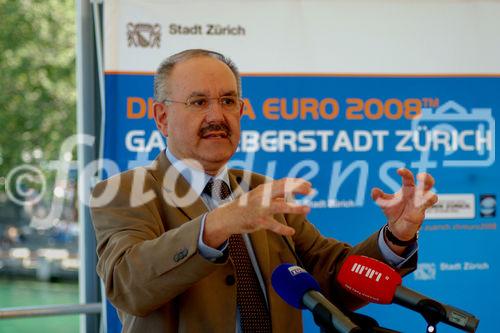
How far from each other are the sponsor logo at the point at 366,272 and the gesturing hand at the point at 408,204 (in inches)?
9.3

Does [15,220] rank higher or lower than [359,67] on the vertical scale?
lower

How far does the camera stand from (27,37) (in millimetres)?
8477

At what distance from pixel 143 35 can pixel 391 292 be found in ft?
7.07

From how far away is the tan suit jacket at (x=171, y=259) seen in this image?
72.1 inches

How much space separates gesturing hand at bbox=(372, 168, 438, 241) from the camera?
2.05 m

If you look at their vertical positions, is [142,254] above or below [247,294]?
above

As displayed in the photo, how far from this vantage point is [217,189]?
89.4 inches

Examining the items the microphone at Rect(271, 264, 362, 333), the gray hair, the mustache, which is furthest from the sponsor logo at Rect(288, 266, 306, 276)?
the gray hair

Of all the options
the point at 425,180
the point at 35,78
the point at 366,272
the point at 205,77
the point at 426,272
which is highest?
the point at 35,78

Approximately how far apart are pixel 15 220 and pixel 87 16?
598 cm

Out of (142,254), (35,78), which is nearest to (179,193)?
(142,254)

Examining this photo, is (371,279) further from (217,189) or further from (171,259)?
(217,189)

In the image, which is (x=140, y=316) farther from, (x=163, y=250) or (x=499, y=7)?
(x=499, y=7)

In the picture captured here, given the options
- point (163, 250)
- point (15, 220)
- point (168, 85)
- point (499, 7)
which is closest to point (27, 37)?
point (15, 220)
